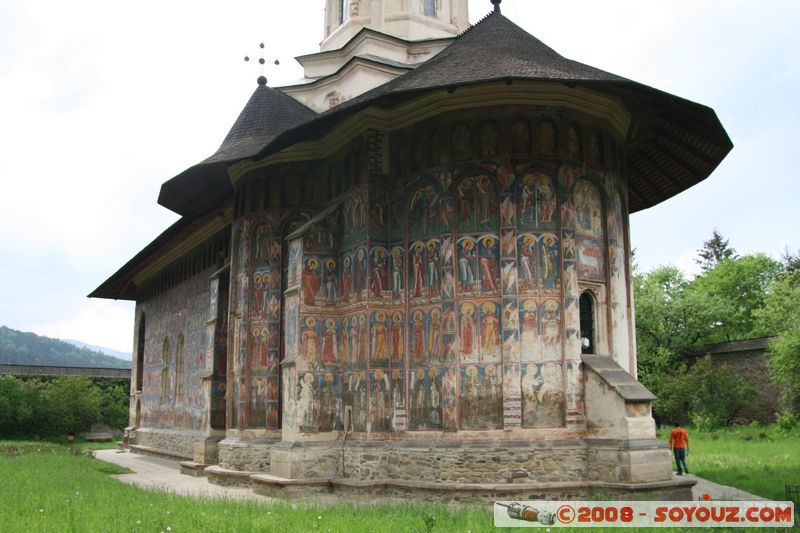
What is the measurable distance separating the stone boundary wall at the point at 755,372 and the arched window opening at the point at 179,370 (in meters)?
18.4

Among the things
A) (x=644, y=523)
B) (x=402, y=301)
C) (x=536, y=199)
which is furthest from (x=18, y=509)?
(x=536, y=199)

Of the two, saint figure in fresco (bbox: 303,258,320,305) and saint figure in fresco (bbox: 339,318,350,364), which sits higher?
saint figure in fresco (bbox: 303,258,320,305)

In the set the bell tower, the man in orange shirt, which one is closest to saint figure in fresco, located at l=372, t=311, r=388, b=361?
the man in orange shirt

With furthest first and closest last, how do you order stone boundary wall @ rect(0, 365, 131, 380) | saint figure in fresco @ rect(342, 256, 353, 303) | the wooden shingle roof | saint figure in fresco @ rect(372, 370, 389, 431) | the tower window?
stone boundary wall @ rect(0, 365, 131, 380), the tower window, the wooden shingle roof, saint figure in fresco @ rect(342, 256, 353, 303), saint figure in fresco @ rect(372, 370, 389, 431)

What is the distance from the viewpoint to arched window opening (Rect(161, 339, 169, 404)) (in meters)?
23.0

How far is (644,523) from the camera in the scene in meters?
8.41

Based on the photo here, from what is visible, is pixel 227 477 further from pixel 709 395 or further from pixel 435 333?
pixel 709 395

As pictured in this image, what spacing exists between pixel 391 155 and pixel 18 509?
7.49 m

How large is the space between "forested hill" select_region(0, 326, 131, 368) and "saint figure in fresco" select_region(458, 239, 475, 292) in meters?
154

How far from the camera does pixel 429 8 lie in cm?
1998

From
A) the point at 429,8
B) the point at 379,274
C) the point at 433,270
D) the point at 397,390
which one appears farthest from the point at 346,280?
the point at 429,8

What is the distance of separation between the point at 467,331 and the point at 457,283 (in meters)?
0.75

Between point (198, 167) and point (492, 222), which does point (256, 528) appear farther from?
point (198, 167)

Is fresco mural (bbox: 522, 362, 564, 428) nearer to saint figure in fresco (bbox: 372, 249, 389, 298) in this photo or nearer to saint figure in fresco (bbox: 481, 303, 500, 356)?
saint figure in fresco (bbox: 481, 303, 500, 356)
